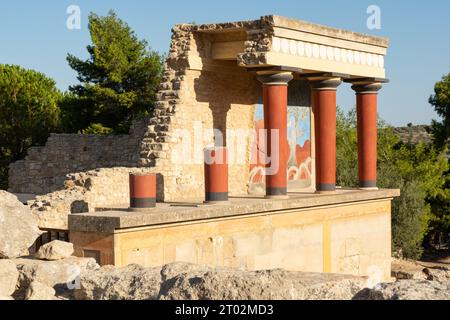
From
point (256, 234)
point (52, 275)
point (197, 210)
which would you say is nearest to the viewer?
point (52, 275)

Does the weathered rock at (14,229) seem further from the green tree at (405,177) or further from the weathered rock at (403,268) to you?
the green tree at (405,177)

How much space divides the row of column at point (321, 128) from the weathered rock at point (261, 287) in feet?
28.9

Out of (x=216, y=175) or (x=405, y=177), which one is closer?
(x=216, y=175)

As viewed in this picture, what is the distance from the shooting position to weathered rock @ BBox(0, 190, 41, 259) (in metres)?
9.66

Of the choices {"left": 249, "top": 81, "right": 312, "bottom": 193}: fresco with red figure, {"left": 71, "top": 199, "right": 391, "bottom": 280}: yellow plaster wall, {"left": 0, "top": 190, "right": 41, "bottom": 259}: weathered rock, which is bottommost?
{"left": 71, "top": 199, "right": 391, "bottom": 280}: yellow plaster wall

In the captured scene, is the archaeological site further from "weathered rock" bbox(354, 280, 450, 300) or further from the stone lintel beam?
"weathered rock" bbox(354, 280, 450, 300)

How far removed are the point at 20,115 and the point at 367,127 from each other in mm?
14012

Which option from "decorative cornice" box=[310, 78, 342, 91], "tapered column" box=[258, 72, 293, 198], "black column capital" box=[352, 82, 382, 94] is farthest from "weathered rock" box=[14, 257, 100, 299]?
"black column capital" box=[352, 82, 382, 94]

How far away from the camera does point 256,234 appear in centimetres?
1408

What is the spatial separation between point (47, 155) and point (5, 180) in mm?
6024

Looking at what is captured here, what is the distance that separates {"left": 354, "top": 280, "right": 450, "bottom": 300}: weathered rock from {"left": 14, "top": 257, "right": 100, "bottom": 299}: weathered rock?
3326 mm

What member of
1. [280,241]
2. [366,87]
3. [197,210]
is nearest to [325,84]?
[366,87]

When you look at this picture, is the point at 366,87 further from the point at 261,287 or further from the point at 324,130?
the point at 261,287
